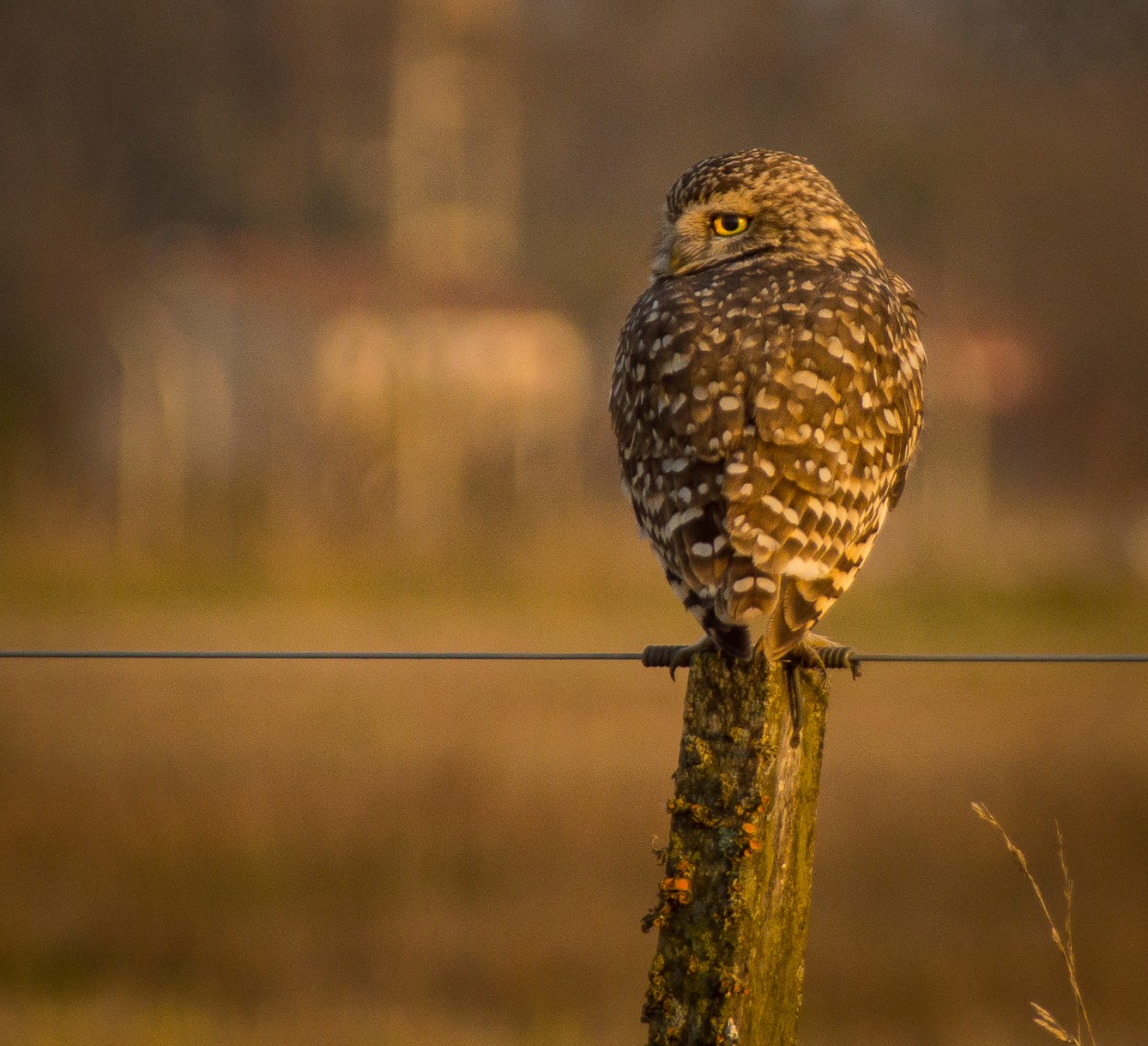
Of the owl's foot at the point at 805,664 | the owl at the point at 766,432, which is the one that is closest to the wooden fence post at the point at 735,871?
the owl's foot at the point at 805,664

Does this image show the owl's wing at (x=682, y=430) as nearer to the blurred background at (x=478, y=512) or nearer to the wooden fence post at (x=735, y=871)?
the wooden fence post at (x=735, y=871)

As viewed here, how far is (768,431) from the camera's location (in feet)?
13.1

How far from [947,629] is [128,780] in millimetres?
12116

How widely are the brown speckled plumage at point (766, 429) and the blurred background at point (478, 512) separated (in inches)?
130

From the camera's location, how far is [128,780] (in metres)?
11.4

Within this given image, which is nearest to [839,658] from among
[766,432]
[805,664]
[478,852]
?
[805,664]

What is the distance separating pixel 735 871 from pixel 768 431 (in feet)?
3.48

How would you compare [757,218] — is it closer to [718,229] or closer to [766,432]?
[718,229]

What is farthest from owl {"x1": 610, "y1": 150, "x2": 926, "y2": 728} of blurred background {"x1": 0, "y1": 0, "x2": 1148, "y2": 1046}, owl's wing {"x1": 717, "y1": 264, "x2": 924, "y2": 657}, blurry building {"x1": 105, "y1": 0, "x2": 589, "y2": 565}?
blurry building {"x1": 105, "y1": 0, "x2": 589, "y2": 565}

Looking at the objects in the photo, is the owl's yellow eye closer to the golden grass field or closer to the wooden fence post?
the wooden fence post

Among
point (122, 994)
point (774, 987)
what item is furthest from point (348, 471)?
point (774, 987)

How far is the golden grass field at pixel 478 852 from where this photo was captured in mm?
8086

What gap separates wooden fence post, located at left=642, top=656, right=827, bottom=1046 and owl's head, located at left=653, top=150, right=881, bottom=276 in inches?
74.7

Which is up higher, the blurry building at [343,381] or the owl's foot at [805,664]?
the blurry building at [343,381]
